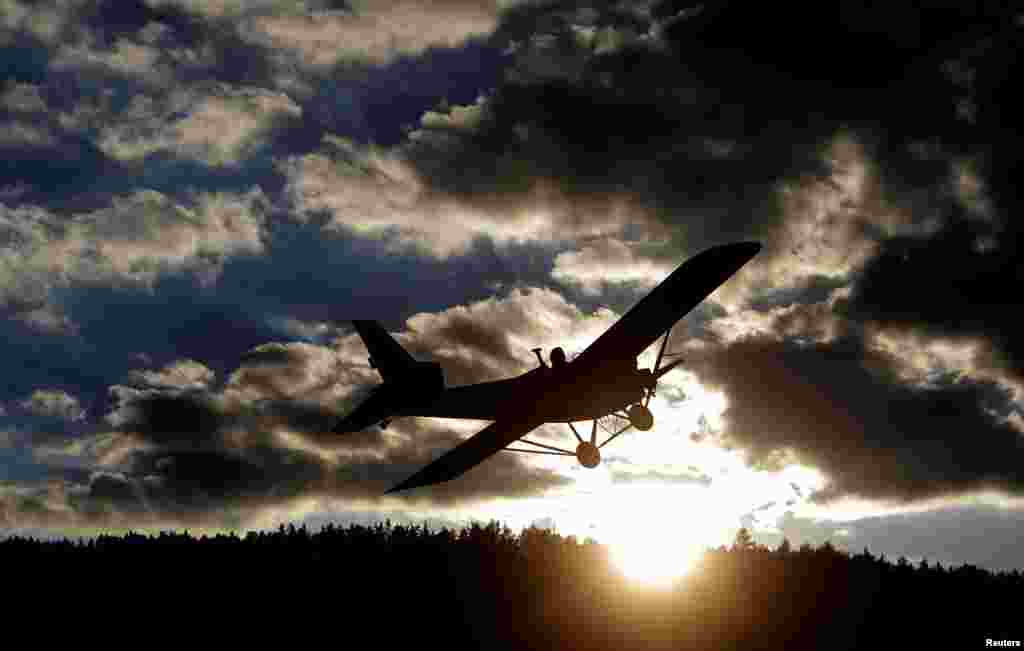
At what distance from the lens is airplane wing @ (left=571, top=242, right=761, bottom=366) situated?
2409cm

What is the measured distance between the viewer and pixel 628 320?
84.8 ft

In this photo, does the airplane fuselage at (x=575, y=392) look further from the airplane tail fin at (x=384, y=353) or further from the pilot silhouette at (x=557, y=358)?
the airplane tail fin at (x=384, y=353)

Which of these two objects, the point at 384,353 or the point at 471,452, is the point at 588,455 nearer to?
the point at 471,452

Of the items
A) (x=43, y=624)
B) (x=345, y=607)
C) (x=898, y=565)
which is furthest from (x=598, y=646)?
(x=43, y=624)

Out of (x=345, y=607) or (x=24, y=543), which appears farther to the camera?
(x=24, y=543)

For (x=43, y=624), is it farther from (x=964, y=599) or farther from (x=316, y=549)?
(x=964, y=599)

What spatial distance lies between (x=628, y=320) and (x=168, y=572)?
44.5 feet

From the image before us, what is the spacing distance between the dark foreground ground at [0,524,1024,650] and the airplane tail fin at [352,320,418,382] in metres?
15.0

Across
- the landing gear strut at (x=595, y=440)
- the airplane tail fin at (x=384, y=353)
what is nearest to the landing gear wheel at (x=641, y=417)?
the landing gear strut at (x=595, y=440)

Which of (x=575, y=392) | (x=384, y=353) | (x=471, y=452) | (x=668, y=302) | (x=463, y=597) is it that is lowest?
(x=463, y=597)

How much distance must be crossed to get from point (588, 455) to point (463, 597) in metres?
6.36

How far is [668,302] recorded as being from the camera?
86.1 feet

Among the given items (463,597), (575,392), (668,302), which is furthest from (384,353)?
(463,597)

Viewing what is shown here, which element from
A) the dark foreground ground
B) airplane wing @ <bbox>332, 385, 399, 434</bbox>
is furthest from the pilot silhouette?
airplane wing @ <bbox>332, 385, 399, 434</bbox>
